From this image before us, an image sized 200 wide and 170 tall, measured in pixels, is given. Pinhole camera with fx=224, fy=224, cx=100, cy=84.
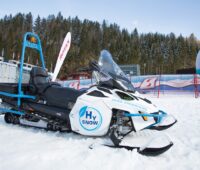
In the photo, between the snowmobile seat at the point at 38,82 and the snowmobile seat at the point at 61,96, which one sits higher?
the snowmobile seat at the point at 38,82

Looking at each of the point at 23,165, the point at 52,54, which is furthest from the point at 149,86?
the point at 52,54

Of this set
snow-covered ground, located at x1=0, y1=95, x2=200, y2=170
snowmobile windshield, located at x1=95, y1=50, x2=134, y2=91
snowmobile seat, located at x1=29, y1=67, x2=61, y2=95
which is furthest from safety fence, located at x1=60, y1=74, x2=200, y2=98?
snow-covered ground, located at x1=0, y1=95, x2=200, y2=170

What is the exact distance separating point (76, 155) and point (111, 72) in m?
1.39

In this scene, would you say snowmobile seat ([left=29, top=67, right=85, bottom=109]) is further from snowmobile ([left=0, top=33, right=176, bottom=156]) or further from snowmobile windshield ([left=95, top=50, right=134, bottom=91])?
snowmobile windshield ([left=95, top=50, right=134, bottom=91])

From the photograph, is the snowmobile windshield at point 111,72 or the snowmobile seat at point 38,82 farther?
the snowmobile seat at point 38,82

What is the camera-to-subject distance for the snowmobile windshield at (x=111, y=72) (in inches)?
135

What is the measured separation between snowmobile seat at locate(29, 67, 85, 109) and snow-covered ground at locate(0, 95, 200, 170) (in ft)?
1.85

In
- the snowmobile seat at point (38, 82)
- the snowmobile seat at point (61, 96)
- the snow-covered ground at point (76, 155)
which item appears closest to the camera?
the snow-covered ground at point (76, 155)

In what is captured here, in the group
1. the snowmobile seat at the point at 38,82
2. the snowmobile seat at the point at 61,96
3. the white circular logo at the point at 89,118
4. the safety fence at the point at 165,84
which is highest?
the safety fence at the point at 165,84

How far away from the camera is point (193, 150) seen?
3059mm

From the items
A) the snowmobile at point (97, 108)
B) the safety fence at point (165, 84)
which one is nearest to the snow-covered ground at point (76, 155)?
the snowmobile at point (97, 108)

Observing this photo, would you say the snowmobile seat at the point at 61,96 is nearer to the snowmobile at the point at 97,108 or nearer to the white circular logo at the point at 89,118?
the snowmobile at the point at 97,108

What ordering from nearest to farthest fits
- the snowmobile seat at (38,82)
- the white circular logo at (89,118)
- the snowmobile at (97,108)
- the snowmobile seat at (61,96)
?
the snowmobile at (97,108) → the white circular logo at (89,118) → the snowmobile seat at (61,96) → the snowmobile seat at (38,82)

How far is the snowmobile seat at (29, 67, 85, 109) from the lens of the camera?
3773mm
